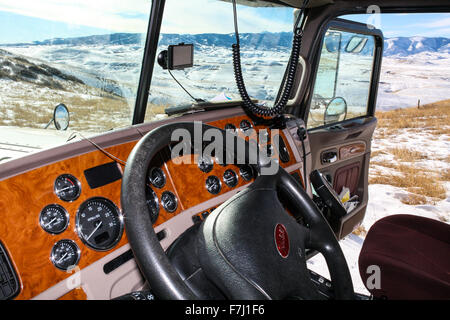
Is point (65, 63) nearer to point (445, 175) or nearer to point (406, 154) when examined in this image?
point (445, 175)

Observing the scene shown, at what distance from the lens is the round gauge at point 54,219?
105 centimetres

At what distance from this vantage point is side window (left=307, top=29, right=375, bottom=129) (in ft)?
9.99

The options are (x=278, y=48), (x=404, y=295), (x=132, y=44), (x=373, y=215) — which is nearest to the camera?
(x=404, y=295)

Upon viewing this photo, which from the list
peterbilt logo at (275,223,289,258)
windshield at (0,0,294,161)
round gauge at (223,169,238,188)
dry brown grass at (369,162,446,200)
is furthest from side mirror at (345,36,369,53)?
peterbilt logo at (275,223,289,258)

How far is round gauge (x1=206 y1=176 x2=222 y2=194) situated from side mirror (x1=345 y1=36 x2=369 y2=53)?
83.6 inches

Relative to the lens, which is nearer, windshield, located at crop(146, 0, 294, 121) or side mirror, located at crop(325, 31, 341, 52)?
windshield, located at crop(146, 0, 294, 121)

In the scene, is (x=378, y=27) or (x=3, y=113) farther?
(x=378, y=27)

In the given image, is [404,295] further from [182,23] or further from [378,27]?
[378,27]

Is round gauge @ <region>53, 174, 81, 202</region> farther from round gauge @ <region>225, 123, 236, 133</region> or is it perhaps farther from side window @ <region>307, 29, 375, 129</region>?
side window @ <region>307, 29, 375, 129</region>

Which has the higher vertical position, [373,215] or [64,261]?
[64,261]

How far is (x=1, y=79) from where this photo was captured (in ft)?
6.34

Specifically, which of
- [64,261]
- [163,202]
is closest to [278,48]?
[163,202]

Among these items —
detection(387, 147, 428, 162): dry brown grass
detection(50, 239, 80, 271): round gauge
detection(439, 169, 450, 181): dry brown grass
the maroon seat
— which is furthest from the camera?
detection(387, 147, 428, 162): dry brown grass

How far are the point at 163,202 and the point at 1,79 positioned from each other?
128 centimetres
